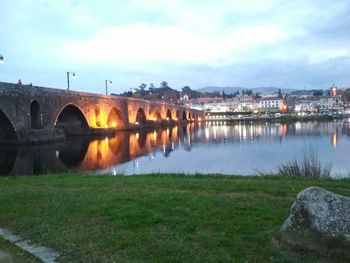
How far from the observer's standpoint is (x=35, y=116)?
148 feet

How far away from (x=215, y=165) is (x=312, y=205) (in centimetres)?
2207

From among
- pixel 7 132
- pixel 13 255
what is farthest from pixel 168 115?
pixel 13 255

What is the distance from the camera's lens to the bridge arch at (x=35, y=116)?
1761 inches

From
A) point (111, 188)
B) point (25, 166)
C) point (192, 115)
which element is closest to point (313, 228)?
point (111, 188)

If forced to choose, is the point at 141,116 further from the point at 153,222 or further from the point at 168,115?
the point at 153,222

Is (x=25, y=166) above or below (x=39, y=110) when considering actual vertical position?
below

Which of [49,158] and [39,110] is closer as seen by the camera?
[49,158]

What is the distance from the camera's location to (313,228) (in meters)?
5.68

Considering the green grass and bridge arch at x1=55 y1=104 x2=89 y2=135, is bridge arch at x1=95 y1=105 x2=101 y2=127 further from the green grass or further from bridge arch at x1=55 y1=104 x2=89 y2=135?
the green grass

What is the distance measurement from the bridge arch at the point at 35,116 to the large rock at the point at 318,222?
41.8 metres

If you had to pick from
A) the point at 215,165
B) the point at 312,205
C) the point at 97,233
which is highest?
the point at 312,205

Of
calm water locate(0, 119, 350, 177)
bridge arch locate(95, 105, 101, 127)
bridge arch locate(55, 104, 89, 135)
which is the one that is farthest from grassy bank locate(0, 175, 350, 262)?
bridge arch locate(95, 105, 101, 127)

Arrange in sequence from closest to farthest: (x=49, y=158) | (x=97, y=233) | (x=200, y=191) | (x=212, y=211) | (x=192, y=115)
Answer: (x=97, y=233) < (x=212, y=211) < (x=200, y=191) < (x=49, y=158) < (x=192, y=115)

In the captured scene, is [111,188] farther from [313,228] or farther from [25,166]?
[25,166]
